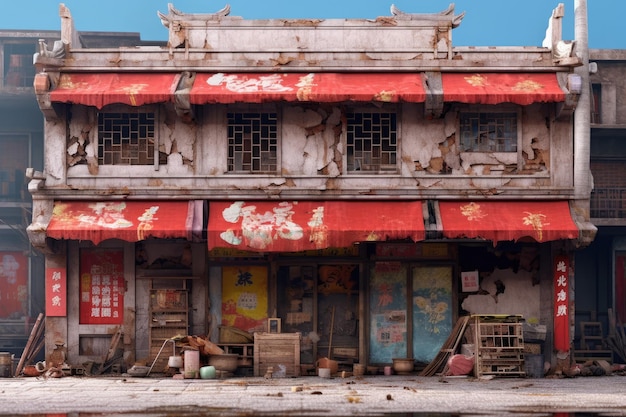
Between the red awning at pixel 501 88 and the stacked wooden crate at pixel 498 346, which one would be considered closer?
the stacked wooden crate at pixel 498 346

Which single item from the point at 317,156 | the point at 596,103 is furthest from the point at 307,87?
the point at 596,103

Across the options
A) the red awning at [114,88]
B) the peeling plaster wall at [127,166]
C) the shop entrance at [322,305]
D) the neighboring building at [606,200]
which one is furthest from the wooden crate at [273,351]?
the neighboring building at [606,200]

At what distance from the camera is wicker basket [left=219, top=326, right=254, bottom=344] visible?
23453 millimetres

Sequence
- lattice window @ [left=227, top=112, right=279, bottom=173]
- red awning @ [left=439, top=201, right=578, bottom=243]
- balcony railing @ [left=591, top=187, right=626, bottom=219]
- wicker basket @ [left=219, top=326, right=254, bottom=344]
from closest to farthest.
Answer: red awning @ [left=439, top=201, right=578, bottom=243] < wicker basket @ [left=219, top=326, right=254, bottom=344] < lattice window @ [left=227, top=112, right=279, bottom=173] < balcony railing @ [left=591, top=187, right=626, bottom=219]

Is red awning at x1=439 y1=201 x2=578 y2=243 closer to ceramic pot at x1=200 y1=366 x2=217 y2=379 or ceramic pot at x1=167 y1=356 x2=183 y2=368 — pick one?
ceramic pot at x1=200 y1=366 x2=217 y2=379

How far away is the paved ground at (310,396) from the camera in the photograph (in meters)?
15.5

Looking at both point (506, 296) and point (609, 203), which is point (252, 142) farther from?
point (609, 203)

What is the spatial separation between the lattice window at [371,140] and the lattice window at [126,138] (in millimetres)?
4751

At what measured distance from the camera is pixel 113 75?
24.1 meters

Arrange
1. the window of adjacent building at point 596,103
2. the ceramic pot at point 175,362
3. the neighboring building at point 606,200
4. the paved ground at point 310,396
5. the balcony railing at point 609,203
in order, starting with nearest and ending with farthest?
the paved ground at point 310,396
the ceramic pot at point 175,362
the neighboring building at point 606,200
the balcony railing at point 609,203
the window of adjacent building at point 596,103

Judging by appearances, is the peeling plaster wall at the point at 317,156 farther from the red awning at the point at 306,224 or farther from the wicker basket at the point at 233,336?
the wicker basket at the point at 233,336

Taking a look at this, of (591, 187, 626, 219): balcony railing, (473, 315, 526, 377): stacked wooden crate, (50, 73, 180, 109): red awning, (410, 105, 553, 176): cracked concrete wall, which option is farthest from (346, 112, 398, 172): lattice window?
(591, 187, 626, 219): balcony railing

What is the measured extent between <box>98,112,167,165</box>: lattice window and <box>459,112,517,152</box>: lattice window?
747cm

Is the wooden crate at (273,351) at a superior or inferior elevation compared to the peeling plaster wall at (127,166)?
inferior
